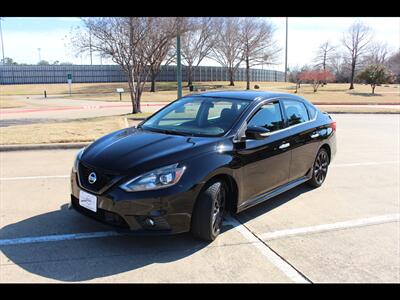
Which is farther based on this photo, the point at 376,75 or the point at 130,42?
the point at 376,75

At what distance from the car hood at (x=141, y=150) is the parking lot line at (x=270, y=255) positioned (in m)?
1.10

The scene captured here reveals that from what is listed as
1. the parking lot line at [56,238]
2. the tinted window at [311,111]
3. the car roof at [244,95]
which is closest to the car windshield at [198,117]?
the car roof at [244,95]

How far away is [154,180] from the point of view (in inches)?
148

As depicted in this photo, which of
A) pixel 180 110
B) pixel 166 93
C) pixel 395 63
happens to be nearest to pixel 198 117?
pixel 180 110

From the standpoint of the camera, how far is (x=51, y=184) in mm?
6410

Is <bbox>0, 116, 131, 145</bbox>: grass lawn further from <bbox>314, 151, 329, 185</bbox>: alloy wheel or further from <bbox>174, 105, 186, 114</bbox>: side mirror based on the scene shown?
<bbox>314, 151, 329, 185</bbox>: alloy wheel

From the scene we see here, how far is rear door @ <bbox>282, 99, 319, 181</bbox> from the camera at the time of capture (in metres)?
5.51

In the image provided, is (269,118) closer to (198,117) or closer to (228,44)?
(198,117)

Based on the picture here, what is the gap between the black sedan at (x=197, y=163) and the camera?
3756 mm

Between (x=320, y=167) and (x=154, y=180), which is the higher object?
(x=154, y=180)

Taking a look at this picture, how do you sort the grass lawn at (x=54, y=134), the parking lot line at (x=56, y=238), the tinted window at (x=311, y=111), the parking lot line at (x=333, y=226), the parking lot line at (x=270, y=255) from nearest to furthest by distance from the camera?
the parking lot line at (x=270, y=255) < the parking lot line at (x=56, y=238) < the parking lot line at (x=333, y=226) < the tinted window at (x=311, y=111) < the grass lawn at (x=54, y=134)

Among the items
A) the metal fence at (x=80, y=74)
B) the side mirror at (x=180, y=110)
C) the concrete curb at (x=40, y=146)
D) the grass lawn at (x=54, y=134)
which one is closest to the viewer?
the side mirror at (x=180, y=110)

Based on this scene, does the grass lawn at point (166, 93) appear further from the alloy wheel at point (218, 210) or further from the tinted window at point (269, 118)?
the alloy wheel at point (218, 210)

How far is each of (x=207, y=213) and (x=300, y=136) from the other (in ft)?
7.55
